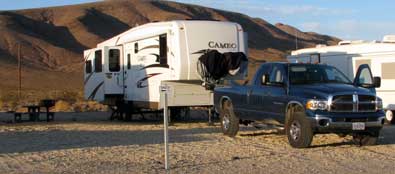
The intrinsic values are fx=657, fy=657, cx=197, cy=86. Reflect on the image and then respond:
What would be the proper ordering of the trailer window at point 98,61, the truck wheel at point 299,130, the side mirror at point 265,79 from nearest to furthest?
the truck wheel at point 299,130
the side mirror at point 265,79
the trailer window at point 98,61

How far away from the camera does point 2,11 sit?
9688 centimetres

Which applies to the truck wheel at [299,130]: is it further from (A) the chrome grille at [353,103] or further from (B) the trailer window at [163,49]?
(B) the trailer window at [163,49]

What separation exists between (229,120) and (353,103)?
3737 mm

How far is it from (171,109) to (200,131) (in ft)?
14.1

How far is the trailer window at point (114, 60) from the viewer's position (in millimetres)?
22156

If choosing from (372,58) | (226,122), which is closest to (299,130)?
(226,122)

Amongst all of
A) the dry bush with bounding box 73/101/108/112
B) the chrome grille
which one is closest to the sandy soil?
the chrome grille

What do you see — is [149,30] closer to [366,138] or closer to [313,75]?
[313,75]

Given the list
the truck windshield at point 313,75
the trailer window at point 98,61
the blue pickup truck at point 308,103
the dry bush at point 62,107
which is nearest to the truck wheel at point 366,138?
the blue pickup truck at point 308,103

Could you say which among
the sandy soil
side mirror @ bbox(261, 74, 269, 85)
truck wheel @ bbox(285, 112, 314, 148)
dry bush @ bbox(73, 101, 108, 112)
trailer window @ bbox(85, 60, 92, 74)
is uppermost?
trailer window @ bbox(85, 60, 92, 74)

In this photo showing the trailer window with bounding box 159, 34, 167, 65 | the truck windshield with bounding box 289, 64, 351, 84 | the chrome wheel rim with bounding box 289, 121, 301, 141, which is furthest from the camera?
the trailer window with bounding box 159, 34, 167, 65

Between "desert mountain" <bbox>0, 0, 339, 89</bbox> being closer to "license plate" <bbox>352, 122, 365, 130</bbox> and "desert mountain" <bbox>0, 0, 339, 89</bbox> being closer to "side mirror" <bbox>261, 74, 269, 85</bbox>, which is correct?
"side mirror" <bbox>261, 74, 269, 85</bbox>

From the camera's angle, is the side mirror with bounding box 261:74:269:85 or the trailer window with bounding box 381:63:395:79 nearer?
the side mirror with bounding box 261:74:269:85

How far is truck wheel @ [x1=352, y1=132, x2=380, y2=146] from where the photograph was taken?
1357 centimetres
